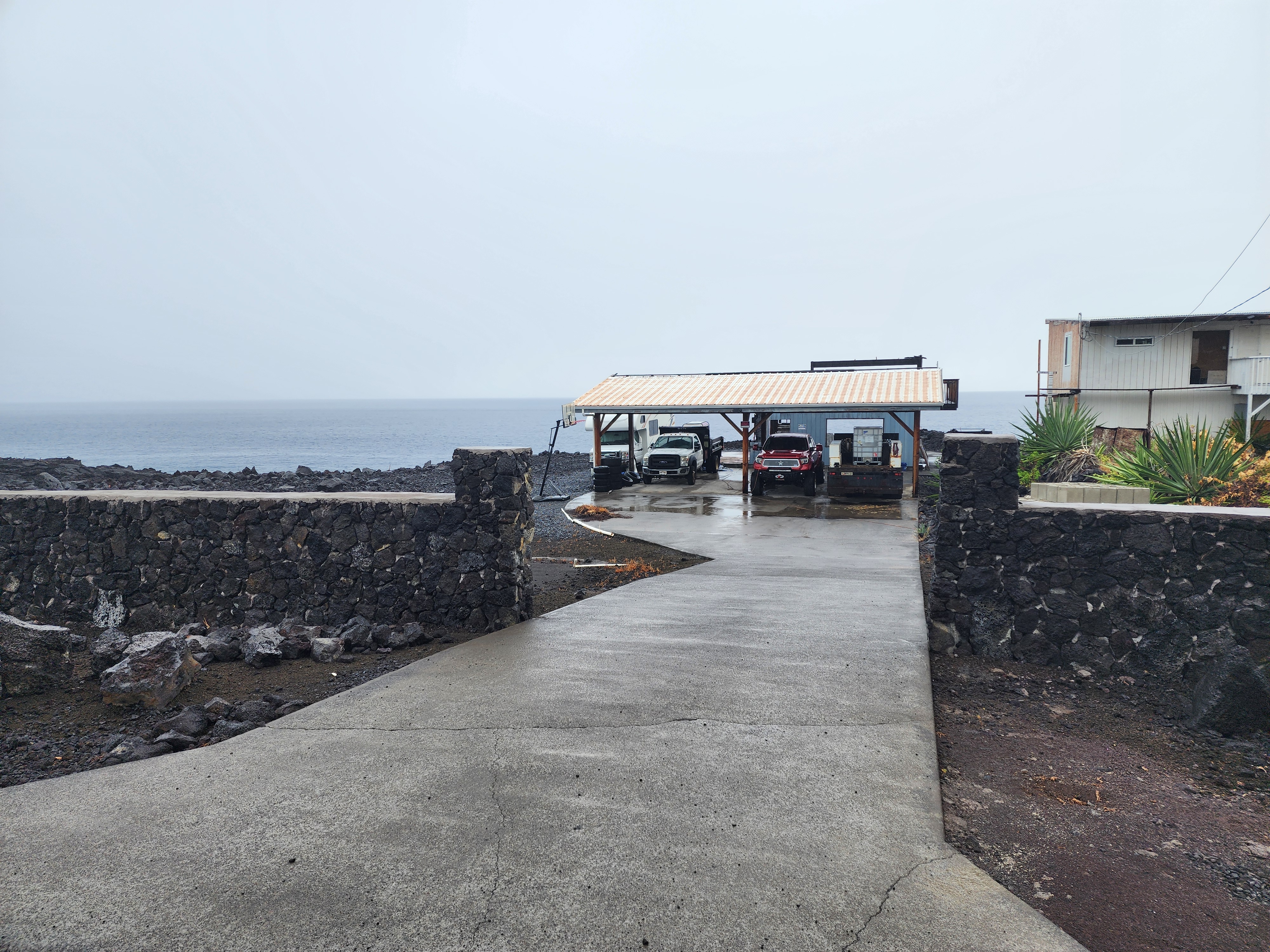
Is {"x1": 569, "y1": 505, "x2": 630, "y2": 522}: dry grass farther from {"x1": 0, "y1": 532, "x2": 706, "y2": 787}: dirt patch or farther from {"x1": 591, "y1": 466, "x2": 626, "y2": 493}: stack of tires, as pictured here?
{"x1": 0, "y1": 532, "x2": 706, "y2": 787}: dirt patch

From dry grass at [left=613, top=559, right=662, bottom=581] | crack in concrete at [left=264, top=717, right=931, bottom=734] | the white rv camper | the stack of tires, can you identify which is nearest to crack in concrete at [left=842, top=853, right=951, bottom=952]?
crack in concrete at [left=264, top=717, right=931, bottom=734]

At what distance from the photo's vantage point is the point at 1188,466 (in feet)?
38.4

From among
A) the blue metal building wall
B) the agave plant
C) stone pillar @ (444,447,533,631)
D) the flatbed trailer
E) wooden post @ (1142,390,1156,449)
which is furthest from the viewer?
the blue metal building wall

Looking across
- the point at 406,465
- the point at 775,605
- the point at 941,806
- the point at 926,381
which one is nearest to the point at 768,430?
the point at 926,381

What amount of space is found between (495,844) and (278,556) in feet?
22.0

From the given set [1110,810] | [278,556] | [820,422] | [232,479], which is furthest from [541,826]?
[232,479]

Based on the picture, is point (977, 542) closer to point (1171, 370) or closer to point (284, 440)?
point (1171, 370)

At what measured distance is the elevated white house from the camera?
86.7 feet

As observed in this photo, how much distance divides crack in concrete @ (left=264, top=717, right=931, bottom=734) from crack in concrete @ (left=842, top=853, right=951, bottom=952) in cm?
161

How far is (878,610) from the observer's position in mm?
9367

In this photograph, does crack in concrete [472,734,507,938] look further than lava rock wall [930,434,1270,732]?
No

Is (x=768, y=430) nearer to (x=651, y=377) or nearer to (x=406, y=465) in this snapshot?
(x=651, y=377)

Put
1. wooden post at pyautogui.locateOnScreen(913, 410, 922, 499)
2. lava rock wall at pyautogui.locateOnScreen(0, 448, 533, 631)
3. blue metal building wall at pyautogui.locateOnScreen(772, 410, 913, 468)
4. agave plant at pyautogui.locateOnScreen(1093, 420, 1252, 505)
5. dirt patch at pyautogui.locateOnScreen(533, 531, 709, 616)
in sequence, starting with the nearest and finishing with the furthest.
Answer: lava rock wall at pyautogui.locateOnScreen(0, 448, 533, 631) < dirt patch at pyautogui.locateOnScreen(533, 531, 709, 616) < agave plant at pyautogui.locateOnScreen(1093, 420, 1252, 505) < wooden post at pyautogui.locateOnScreen(913, 410, 922, 499) < blue metal building wall at pyautogui.locateOnScreen(772, 410, 913, 468)

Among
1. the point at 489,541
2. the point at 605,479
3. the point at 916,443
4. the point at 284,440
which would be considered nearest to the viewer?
the point at 489,541
